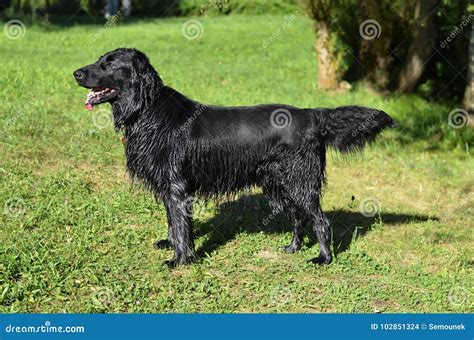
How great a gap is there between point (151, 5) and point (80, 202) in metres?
32.4

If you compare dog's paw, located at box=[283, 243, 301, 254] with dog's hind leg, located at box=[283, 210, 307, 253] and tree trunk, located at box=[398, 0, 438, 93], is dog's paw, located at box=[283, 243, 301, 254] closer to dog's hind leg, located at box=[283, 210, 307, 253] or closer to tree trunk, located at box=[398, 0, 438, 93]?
dog's hind leg, located at box=[283, 210, 307, 253]

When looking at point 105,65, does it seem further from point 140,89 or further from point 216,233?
point 216,233

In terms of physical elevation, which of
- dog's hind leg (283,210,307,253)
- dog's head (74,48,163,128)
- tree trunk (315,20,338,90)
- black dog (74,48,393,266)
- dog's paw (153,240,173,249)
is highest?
tree trunk (315,20,338,90)

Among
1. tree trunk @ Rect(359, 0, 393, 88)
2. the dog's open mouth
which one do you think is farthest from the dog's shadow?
tree trunk @ Rect(359, 0, 393, 88)

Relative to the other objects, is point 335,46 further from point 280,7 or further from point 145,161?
point 280,7

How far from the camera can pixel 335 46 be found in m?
16.7

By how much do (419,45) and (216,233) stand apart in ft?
33.4

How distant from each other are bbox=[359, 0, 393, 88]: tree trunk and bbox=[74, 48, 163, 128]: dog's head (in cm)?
1063

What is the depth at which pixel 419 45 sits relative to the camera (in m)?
15.2

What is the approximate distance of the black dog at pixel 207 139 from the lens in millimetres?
6020

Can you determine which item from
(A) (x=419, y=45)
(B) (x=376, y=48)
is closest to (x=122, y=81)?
(A) (x=419, y=45)

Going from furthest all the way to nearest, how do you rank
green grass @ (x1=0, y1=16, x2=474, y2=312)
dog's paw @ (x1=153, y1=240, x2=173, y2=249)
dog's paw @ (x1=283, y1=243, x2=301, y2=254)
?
dog's paw @ (x1=283, y1=243, x2=301, y2=254) → dog's paw @ (x1=153, y1=240, x2=173, y2=249) → green grass @ (x1=0, y1=16, x2=474, y2=312)

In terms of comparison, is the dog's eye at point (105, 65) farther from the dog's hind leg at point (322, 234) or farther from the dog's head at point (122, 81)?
the dog's hind leg at point (322, 234)

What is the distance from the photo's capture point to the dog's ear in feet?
19.5
